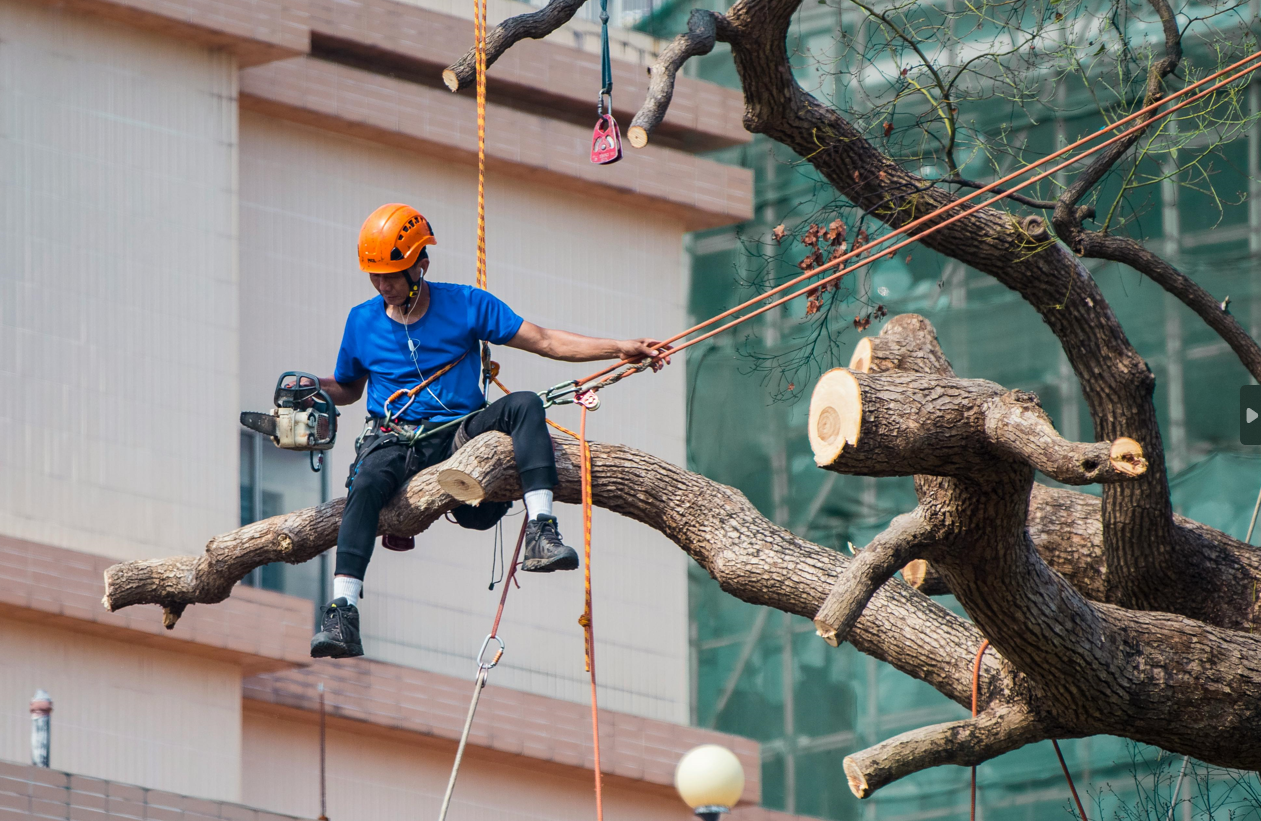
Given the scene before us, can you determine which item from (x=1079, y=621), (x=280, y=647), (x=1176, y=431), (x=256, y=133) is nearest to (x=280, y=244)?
(x=256, y=133)

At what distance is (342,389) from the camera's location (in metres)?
9.41

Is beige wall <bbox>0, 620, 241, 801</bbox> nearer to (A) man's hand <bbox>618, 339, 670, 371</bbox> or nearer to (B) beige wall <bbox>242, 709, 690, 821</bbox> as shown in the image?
(B) beige wall <bbox>242, 709, 690, 821</bbox>

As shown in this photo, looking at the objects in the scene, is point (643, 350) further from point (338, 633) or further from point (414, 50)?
point (414, 50)

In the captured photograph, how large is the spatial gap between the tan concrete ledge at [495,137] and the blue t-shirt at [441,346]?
920cm

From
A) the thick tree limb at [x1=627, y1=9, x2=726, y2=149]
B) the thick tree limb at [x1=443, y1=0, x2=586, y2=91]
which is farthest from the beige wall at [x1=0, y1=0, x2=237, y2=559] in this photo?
the thick tree limb at [x1=627, y1=9, x2=726, y2=149]

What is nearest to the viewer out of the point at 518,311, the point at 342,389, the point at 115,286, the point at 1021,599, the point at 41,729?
the point at 1021,599

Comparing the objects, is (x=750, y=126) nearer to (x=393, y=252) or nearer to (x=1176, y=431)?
(x=393, y=252)

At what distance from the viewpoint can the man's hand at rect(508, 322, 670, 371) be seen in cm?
860

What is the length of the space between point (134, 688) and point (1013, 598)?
32.6ft

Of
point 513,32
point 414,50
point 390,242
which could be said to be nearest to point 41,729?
point 390,242

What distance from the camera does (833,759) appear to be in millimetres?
24438

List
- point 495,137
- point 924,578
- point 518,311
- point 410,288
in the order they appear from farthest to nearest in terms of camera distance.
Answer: point 495,137, point 518,311, point 924,578, point 410,288

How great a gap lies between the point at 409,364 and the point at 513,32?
144 cm

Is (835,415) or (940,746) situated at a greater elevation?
(835,415)
